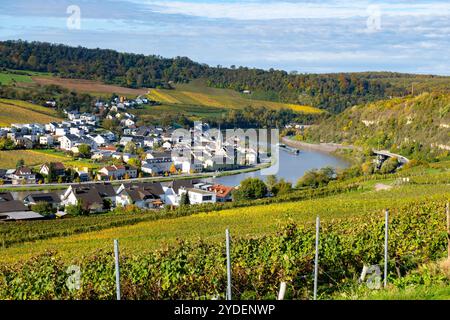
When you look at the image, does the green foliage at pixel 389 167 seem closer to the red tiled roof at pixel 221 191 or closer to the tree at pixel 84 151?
the red tiled roof at pixel 221 191

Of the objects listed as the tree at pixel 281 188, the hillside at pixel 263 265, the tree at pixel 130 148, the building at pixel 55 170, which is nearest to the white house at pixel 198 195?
the tree at pixel 281 188

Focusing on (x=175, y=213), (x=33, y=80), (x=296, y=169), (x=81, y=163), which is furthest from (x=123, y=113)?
(x=175, y=213)

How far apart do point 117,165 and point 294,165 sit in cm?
1582

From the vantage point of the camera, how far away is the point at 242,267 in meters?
7.24

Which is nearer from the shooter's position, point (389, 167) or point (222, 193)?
point (222, 193)

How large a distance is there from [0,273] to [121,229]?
13379mm

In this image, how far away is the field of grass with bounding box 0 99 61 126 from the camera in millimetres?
71875

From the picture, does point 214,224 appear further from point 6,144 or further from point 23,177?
point 6,144

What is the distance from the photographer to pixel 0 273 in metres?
7.22

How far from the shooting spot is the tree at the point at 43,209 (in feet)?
104

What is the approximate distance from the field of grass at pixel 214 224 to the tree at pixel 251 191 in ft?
32.3

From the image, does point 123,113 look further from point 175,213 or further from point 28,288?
point 28,288

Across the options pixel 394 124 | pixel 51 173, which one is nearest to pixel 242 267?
pixel 51 173

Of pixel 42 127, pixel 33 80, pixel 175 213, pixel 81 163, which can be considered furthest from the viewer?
pixel 33 80
